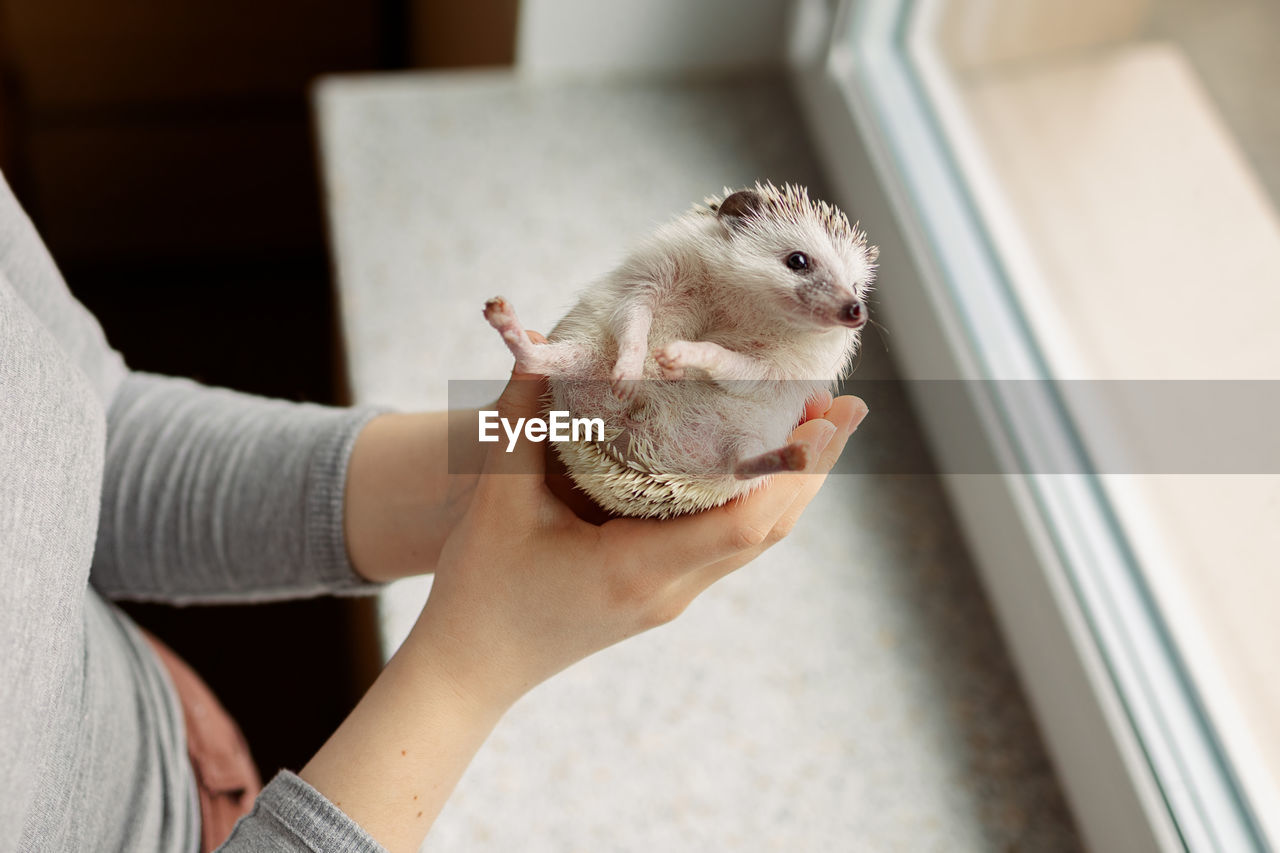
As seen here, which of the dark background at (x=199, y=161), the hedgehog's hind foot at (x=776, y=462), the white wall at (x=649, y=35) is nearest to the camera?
the hedgehog's hind foot at (x=776, y=462)

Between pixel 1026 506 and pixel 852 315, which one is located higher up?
pixel 852 315

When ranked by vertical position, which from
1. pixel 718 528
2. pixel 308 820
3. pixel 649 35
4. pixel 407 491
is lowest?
pixel 308 820

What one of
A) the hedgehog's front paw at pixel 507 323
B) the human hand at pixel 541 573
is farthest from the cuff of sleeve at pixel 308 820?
the hedgehog's front paw at pixel 507 323

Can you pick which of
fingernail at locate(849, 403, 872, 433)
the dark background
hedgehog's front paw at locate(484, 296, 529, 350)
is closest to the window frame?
fingernail at locate(849, 403, 872, 433)

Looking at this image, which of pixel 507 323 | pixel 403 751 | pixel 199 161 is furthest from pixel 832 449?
pixel 199 161

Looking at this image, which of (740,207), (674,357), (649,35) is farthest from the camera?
(649,35)

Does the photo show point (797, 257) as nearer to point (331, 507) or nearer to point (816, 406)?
point (816, 406)

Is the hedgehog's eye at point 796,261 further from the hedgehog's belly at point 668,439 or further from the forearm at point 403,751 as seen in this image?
the forearm at point 403,751
